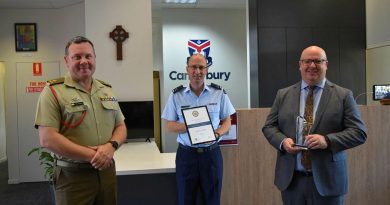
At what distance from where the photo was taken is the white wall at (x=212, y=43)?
271 inches

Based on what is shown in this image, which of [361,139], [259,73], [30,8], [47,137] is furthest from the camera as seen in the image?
[30,8]

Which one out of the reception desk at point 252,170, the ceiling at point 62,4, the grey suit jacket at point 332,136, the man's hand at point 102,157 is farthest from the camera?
the ceiling at point 62,4

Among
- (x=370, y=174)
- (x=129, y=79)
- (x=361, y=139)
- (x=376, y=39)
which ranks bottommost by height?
(x=370, y=174)

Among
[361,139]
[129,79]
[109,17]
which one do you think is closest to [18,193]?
[129,79]

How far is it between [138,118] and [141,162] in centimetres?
169

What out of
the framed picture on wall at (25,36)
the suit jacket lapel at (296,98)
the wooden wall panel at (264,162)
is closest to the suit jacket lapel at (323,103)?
the suit jacket lapel at (296,98)

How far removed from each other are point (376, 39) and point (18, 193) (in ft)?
19.9

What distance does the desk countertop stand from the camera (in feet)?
8.70

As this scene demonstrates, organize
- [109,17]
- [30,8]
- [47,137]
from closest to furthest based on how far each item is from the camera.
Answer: [47,137] < [109,17] < [30,8]

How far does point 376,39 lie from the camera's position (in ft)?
17.6

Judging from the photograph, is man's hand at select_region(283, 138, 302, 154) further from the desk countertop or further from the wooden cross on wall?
the wooden cross on wall

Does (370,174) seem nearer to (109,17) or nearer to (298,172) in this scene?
(298,172)

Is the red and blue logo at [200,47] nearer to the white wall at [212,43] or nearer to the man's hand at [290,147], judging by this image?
the white wall at [212,43]

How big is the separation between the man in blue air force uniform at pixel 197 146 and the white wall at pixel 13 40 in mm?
4120
